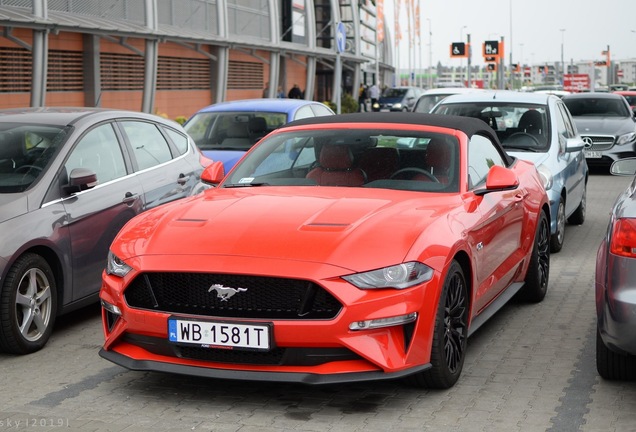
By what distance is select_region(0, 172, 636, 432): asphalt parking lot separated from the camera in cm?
516

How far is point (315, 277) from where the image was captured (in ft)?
16.8

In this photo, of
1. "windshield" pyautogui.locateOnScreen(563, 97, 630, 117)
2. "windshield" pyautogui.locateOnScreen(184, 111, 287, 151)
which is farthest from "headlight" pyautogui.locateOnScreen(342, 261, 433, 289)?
"windshield" pyautogui.locateOnScreen(563, 97, 630, 117)

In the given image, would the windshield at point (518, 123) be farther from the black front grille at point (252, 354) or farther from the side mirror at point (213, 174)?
the black front grille at point (252, 354)

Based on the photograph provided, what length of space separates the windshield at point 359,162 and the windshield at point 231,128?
20.7ft

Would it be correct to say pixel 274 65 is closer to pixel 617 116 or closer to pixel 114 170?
pixel 617 116

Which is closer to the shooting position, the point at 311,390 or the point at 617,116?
the point at 311,390

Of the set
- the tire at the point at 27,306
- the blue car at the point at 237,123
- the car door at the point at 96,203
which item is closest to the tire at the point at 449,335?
the tire at the point at 27,306

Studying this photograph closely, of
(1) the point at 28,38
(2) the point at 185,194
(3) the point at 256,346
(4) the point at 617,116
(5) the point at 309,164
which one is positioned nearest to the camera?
(3) the point at 256,346

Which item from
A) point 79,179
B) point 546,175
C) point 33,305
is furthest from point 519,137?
point 33,305

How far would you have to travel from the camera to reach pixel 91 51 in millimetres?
28594

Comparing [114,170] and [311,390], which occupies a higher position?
[114,170]

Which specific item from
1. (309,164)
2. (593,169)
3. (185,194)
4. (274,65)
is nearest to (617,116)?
(593,169)

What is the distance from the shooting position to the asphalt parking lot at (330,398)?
5160mm

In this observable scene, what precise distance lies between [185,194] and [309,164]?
96.6 inches
